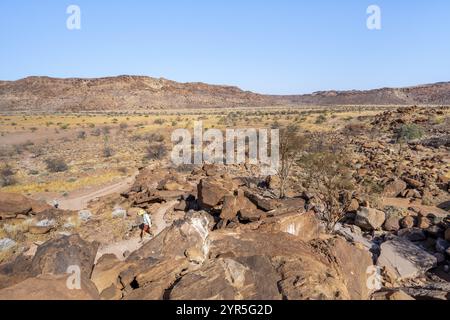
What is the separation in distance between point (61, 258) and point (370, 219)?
35.2ft

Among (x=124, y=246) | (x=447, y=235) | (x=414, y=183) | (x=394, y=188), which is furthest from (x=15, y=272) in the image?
(x=414, y=183)

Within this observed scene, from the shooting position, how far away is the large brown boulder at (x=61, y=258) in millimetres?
7207

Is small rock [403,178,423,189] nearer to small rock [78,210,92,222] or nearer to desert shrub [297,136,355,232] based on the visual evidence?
desert shrub [297,136,355,232]

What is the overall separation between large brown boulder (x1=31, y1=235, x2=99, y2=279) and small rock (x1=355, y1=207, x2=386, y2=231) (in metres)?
9.84

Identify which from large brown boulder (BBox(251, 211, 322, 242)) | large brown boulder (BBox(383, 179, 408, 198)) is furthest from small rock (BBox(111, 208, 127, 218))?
large brown boulder (BBox(383, 179, 408, 198))

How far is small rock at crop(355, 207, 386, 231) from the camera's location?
13.2 m

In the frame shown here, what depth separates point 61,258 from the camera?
293 inches

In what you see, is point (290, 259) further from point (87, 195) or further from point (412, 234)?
point (87, 195)

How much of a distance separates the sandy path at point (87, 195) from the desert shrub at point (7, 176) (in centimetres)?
496

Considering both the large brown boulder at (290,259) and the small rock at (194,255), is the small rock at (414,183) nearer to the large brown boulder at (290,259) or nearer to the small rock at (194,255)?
the large brown boulder at (290,259)

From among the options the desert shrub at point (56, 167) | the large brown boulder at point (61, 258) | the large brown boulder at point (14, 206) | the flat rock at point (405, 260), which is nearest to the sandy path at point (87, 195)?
the large brown boulder at point (14, 206)

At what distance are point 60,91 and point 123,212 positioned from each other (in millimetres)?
99546

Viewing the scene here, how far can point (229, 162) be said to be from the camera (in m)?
23.9

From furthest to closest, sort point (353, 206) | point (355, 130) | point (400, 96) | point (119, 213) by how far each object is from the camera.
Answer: point (400, 96)
point (355, 130)
point (353, 206)
point (119, 213)
